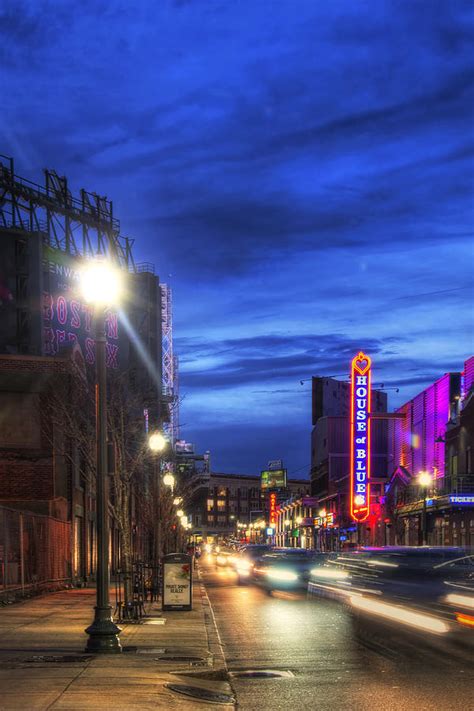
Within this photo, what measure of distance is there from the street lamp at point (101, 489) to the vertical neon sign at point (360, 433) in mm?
58921

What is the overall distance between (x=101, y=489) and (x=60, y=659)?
3457 mm

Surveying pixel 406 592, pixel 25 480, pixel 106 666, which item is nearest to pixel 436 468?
pixel 25 480

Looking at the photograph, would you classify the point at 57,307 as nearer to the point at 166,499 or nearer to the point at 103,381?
the point at 166,499

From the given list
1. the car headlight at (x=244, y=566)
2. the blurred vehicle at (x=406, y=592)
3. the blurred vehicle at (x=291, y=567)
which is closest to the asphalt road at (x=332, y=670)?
the blurred vehicle at (x=406, y=592)

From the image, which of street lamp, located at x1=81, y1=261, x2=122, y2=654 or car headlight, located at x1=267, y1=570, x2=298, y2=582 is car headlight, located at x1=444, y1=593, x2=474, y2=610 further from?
car headlight, located at x1=267, y1=570, x2=298, y2=582

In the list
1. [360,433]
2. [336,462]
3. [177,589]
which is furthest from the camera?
[336,462]

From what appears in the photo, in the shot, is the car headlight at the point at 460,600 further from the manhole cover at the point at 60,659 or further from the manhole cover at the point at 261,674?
the manhole cover at the point at 60,659

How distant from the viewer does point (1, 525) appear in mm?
30219

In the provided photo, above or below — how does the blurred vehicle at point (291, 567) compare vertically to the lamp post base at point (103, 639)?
below

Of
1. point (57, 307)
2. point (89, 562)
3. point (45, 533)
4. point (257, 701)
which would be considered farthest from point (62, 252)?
point (257, 701)

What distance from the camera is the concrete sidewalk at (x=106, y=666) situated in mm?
11188

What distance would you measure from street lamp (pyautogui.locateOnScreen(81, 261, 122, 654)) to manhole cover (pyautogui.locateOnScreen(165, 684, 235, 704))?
376cm

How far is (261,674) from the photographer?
14.2 m

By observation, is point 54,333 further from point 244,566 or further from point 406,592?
point 406,592
